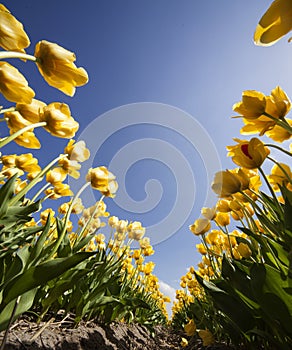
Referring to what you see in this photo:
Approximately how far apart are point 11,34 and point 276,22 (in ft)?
2.94

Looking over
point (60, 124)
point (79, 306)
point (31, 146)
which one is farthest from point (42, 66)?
point (79, 306)

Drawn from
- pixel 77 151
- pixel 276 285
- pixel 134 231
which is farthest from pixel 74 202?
pixel 134 231

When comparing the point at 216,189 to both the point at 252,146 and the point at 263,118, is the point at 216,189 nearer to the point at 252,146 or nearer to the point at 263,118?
the point at 252,146

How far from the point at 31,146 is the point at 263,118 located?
1460 mm

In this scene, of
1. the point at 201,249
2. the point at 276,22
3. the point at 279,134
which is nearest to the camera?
the point at 276,22

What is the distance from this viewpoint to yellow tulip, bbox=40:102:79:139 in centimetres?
152

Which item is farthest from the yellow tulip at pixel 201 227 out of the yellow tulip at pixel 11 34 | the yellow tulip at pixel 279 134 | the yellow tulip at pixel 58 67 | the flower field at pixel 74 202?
the yellow tulip at pixel 11 34

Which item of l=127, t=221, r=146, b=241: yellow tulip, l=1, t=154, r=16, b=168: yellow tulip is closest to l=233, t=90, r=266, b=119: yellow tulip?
l=1, t=154, r=16, b=168: yellow tulip

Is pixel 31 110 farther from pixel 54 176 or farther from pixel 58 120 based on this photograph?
pixel 54 176

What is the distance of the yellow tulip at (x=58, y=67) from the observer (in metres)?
1.22

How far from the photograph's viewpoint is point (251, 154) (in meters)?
1.64

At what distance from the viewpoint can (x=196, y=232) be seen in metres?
2.79

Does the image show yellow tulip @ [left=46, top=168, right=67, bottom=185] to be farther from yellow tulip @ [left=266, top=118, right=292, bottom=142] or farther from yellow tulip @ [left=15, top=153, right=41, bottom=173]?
yellow tulip @ [left=266, top=118, right=292, bottom=142]

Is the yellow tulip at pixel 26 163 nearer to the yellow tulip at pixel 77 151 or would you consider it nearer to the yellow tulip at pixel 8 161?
the yellow tulip at pixel 8 161
